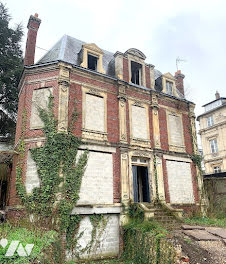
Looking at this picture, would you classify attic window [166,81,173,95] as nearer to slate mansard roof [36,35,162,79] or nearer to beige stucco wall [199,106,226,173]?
slate mansard roof [36,35,162,79]

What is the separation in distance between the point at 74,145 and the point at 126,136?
126 inches

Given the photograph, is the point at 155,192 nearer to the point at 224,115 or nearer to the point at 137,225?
the point at 137,225

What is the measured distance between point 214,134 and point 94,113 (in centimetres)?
2098

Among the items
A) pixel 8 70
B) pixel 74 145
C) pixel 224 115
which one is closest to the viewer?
pixel 74 145

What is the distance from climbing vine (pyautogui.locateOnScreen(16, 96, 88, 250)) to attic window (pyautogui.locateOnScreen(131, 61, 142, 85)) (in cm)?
624

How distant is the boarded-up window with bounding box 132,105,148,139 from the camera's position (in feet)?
43.4

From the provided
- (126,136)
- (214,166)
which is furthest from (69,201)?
(214,166)

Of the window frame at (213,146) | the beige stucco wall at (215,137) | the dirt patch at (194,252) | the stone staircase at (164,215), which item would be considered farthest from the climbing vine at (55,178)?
the window frame at (213,146)

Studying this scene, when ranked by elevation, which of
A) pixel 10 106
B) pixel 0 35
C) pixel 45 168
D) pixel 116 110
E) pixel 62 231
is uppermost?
pixel 0 35

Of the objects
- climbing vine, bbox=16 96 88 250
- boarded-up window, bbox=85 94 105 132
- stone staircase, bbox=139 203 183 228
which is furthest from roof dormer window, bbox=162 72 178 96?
climbing vine, bbox=16 96 88 250

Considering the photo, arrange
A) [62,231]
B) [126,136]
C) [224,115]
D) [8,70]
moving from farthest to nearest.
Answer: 1. [224,115]
2. [8,70]
3. [126,136]
4. [62,231]

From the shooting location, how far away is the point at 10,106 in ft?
63.1

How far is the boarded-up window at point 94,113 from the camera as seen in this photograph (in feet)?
38.8

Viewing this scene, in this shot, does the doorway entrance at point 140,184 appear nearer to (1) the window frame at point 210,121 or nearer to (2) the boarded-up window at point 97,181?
(2) the boarded-up window at point 97,181
